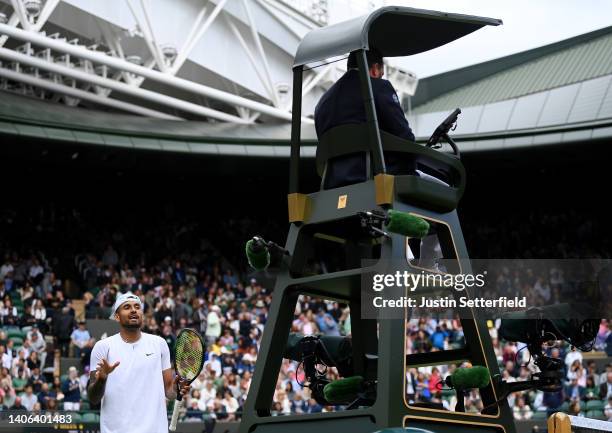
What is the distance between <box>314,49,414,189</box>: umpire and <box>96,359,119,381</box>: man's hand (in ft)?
5.84

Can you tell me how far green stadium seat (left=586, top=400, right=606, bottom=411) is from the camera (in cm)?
1862

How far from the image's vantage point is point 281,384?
2000 centimetres

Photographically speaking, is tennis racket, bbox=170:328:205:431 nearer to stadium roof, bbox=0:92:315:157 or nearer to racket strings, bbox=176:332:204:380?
racket strings, bbox=176:332:204:380

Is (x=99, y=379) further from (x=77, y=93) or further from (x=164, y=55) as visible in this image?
(x=164, y=55)

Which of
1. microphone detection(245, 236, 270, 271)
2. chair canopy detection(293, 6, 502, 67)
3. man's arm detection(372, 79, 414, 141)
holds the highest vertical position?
chair canopy detection(293, 6, 502, 67)

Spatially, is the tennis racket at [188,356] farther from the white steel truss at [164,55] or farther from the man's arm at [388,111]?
the white steel truss at [164,55]

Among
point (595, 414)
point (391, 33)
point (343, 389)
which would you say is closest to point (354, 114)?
point (391, 33)

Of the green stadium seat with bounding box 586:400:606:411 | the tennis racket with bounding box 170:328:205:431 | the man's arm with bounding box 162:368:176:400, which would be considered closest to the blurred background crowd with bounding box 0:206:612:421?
the green stadium seat with bounding box 586:400:606:411

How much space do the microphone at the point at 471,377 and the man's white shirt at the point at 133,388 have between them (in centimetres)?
203

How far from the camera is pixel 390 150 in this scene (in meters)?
5.96

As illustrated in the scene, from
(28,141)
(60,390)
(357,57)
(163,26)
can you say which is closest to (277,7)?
(163,26)

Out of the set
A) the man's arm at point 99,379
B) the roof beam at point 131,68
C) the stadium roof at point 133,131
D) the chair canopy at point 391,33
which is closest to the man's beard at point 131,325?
the man's arm at point 99,379

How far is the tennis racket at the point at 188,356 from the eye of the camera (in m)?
6.36

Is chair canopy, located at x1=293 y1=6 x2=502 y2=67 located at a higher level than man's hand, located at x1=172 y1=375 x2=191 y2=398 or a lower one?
higher
